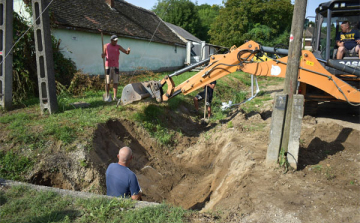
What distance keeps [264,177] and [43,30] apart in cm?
636

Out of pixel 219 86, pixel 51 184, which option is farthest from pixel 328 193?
pixel 219 86

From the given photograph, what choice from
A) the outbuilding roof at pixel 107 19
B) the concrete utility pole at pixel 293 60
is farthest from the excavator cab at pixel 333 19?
the outbuilding roof at pixel 107 19

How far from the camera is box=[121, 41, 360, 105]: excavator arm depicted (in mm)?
6441

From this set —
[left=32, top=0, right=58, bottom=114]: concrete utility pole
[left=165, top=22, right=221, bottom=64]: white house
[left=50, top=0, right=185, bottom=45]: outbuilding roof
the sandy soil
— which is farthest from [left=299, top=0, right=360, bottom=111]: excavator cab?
[left=165, top=22, right=221, bottom=64]: white house

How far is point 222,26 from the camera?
3186 cm

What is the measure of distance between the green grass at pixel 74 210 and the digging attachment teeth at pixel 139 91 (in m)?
3.34

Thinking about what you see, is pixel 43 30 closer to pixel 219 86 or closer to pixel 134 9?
pixel 219 86

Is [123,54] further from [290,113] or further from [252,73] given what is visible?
[290,113]

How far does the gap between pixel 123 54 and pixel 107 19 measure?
254 centimetres

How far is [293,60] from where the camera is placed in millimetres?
4727

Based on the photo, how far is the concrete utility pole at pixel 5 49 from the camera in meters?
7.23

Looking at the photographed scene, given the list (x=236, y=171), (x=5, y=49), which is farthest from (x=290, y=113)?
(x=5, y=49)

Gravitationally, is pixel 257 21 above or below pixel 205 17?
below

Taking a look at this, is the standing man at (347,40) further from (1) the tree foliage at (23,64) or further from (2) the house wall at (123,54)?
(2) the house wall at (123,54)
